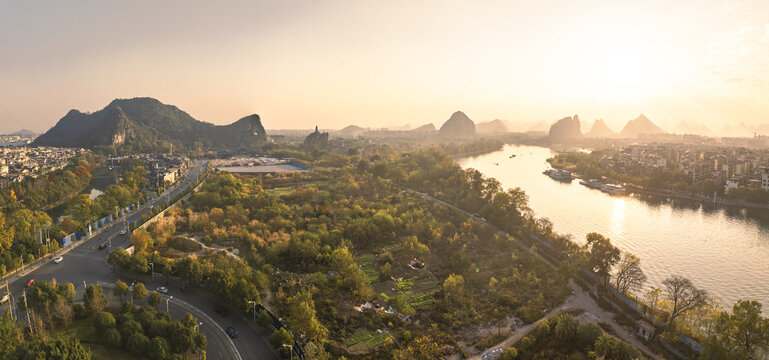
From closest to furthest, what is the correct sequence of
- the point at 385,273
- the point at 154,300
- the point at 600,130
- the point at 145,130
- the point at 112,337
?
1. the point at 112,337
2. the point at 154,300
3. the point at 385,273
4. the point at 145,130
5. the point at 600,130

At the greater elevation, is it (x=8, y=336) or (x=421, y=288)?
(x=8, y=336)

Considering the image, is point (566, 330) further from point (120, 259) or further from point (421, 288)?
point (120, 259)

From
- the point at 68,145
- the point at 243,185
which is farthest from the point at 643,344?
the point at 68,145

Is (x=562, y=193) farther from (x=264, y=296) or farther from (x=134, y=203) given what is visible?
(x=134, y=203)

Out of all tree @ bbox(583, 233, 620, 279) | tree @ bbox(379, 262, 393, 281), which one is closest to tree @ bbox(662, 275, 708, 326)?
tree @ bbox(583, 233, 620, 279)

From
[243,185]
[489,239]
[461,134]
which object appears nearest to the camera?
[489,239]

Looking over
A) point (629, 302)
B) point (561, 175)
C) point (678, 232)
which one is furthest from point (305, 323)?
point (561, 175)

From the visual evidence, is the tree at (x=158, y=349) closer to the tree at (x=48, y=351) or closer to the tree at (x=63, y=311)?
the tree at (x=48, y=351)
